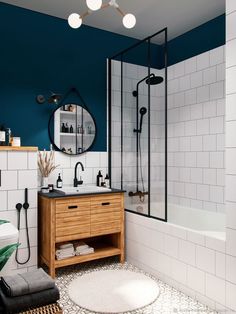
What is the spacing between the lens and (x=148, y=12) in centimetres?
342

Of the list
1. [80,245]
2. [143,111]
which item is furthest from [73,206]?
[143,111]

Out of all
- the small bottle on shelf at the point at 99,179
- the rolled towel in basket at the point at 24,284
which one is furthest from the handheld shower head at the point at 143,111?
the rolled towel in basket at the point at 24,284

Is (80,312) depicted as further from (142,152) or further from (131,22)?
(131,22)

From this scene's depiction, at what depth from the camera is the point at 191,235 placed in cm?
252

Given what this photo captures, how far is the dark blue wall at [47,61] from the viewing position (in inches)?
126

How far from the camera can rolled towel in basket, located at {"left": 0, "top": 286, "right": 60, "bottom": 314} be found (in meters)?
1.80

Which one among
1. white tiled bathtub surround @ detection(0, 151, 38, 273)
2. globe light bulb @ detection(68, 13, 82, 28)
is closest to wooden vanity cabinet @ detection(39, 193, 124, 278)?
white tiled bathtub surround @ detection(0, 151, 38, 273)

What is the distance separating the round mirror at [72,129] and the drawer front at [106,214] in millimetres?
754

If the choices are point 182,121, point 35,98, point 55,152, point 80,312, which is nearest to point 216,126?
point 182,121

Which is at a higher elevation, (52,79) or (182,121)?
(52,79)

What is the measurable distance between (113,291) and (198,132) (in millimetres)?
2199

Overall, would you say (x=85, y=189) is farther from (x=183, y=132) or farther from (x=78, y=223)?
(x=183, y=132)

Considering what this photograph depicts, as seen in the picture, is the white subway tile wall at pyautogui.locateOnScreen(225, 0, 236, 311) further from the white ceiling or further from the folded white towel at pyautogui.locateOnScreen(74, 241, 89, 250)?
the folded white towel at pyautogui.locateOnScreen(74, 241, 89, 250)

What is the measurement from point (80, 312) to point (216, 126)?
98.6 inches
